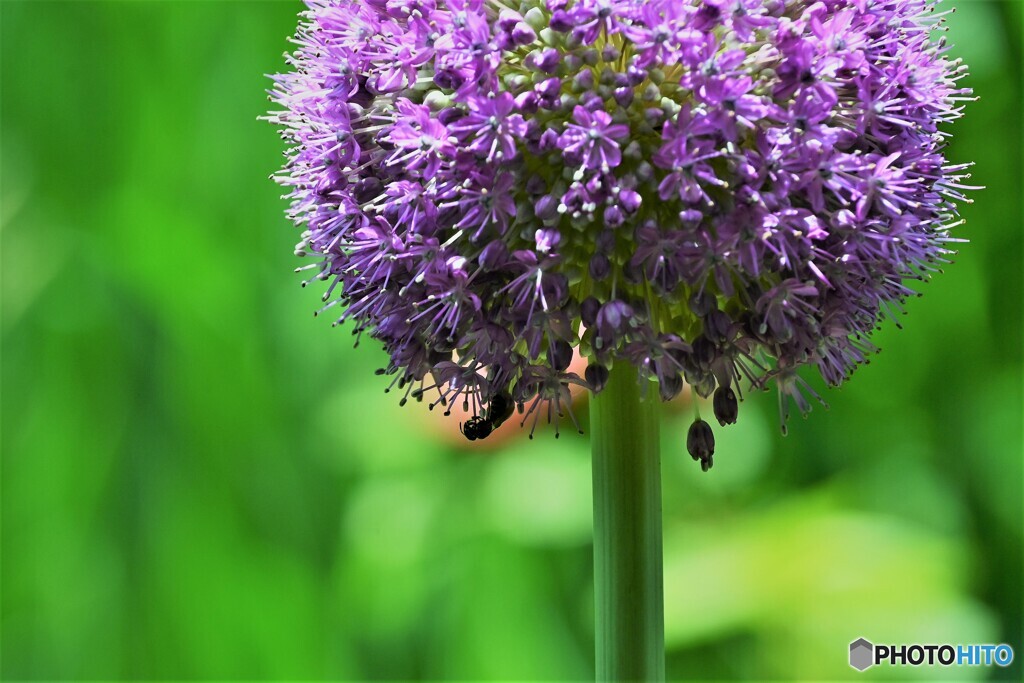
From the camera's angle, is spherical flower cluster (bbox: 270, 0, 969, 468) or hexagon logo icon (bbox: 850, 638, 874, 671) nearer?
spherical flower cluster (bbox: 270, 0, 969, 468)

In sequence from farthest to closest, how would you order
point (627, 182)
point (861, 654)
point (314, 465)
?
point (314, 465) < point (861, 654) < point (627, 182)

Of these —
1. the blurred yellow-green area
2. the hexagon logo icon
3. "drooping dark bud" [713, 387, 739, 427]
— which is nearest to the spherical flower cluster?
"drooping dark bud" [713, 387, 739, 427]

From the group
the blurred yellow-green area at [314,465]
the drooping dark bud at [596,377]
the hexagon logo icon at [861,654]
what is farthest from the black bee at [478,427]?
the hexagon logo icon at [861,654]

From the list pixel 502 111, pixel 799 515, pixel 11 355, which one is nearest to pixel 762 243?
pixel 502 111

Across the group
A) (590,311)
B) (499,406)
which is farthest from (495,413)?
(590,311)

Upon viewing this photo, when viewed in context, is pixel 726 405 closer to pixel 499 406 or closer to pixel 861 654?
pixel 499 406

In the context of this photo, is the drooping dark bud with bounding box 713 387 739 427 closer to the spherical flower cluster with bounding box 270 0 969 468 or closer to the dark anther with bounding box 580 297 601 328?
the spherical flower cluster with bounding box 270 0 969 468

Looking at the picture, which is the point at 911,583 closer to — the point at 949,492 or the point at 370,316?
the point at 949,492
